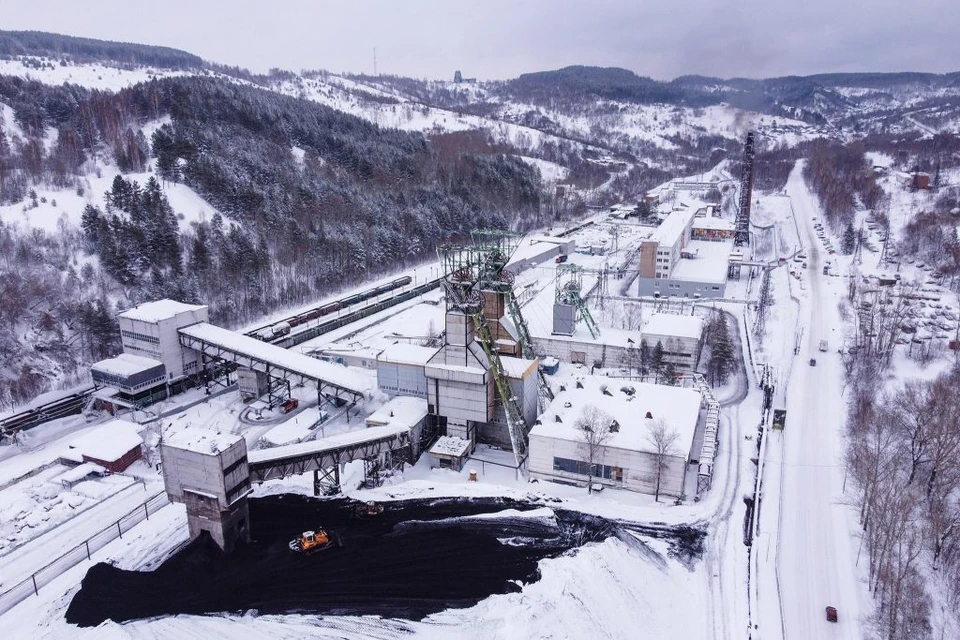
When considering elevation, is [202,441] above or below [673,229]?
below

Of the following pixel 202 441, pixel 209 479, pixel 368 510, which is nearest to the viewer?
pixel 209 479

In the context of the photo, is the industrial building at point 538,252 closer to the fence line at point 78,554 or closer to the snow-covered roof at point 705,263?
the snow-covered roof at point 705,263

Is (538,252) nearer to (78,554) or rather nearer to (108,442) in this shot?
(108,442)

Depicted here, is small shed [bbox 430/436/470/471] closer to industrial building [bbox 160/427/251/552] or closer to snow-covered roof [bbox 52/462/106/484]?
industrial building [bbox 160/427/251/552]

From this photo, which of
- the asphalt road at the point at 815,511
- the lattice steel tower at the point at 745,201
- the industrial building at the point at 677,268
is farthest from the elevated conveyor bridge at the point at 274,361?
the lattice steel tower at the point at 745,201

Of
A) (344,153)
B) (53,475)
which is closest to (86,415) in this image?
(53,475)

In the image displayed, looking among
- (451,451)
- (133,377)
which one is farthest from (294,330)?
(451,451)
